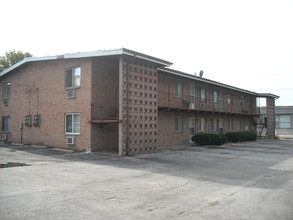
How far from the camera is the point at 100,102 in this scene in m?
16.4

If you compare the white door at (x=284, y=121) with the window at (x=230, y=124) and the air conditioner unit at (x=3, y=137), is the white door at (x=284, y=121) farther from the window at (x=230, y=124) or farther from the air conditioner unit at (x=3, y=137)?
the air conditioner unit at (x=3, y=137)

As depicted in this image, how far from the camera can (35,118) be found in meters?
19.0

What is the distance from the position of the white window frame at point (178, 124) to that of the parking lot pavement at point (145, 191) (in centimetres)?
948

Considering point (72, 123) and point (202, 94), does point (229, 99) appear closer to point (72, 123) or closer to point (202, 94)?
point (202, 94)

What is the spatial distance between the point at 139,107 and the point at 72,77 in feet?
15.0

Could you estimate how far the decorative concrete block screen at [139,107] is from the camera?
14.7 meters

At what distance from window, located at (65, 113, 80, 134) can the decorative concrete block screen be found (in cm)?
338

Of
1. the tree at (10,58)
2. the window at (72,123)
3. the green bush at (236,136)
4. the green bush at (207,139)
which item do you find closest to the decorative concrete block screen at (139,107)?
the window at (72,123)

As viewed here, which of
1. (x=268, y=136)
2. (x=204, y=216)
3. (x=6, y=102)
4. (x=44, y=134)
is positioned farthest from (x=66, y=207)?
(x=268, y=136)

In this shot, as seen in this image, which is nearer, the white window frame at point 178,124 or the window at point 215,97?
the white window frame at point 178,124

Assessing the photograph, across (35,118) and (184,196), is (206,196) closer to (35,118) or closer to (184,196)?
(184,196)

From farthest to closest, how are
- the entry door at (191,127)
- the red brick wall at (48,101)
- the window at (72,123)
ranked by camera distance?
the entry door at (191,127)
the window at (72,123)
the red brick wall at (48,101)

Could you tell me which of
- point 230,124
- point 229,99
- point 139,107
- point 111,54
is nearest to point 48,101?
point 111,54

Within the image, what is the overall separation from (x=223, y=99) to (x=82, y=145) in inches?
634
